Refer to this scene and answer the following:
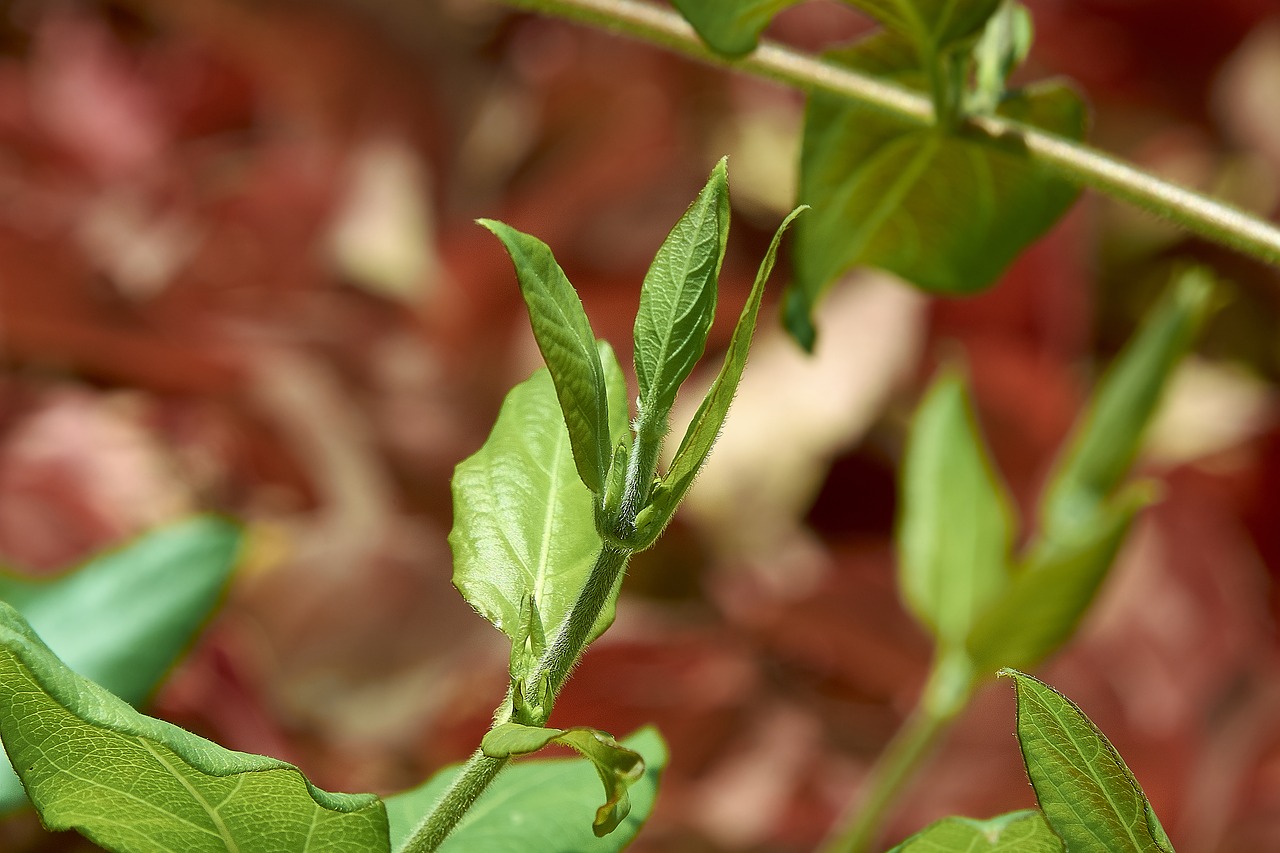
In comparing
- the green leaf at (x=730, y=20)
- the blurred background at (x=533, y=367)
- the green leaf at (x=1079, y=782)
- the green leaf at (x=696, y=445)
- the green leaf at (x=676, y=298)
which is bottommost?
the blurred background at (x=533, y=367)

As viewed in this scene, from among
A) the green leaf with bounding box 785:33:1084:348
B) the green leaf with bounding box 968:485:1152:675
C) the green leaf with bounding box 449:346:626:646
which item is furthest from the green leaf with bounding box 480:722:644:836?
the green leaf with bounding box 968:485:1152:675

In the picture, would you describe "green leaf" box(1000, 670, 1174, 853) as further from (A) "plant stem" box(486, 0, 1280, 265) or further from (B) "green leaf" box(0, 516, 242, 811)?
(B) "green leaf" box(0, 516, 242, 811)

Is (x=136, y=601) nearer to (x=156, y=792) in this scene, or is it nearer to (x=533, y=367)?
(x=156, y=792)

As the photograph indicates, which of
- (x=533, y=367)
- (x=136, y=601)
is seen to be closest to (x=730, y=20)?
(x=136, y=601)

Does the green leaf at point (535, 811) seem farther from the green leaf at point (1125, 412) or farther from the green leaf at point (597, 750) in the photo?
the green leaf at point (1125, 412)

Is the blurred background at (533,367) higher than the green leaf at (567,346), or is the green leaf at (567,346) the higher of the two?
the green leaf at (567,346)

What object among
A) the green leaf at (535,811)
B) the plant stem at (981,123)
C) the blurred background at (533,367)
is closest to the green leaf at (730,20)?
the plant stem at (981,123)
